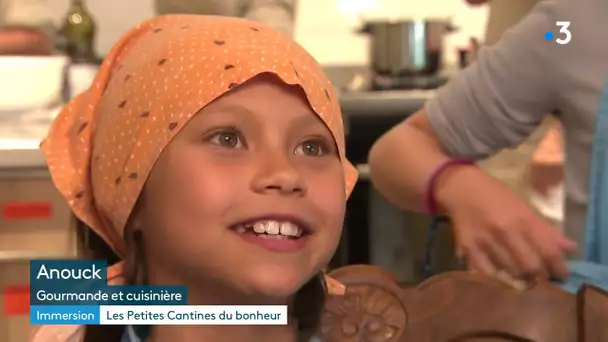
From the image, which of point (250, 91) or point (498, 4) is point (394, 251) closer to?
point (498, 4)

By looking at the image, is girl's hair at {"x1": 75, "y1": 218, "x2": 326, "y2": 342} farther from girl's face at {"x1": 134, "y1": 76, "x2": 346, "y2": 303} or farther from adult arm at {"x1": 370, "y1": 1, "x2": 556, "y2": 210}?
adult arm at {"x1": 370, "y1": 1, "x2": 556, "y2": 210}

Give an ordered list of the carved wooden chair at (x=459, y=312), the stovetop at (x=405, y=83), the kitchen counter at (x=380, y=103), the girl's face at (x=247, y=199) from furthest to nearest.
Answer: the stovetop at (x=405, y=83) → the kitchen counter at (x=380, y=103) → the carved wooden chair at (x=459, y=312) → the girl's face at (x=247, y=199)

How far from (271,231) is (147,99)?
14 cm

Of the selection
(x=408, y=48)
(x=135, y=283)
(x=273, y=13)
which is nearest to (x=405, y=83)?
(x=408, y=48)

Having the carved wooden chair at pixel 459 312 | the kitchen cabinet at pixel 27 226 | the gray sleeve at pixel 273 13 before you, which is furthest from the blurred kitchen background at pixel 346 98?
the carved wooden chair at pixel 459 312

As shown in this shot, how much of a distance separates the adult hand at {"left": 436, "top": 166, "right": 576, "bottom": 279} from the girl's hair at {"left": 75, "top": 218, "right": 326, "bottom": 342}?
0.15 m

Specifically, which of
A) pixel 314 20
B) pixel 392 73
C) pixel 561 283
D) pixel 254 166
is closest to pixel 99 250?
pixel 254 166

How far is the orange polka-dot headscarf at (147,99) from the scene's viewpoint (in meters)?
0.57

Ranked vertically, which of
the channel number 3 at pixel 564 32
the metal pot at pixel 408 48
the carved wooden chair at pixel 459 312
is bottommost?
the carved wooden chair at pixel 459 312

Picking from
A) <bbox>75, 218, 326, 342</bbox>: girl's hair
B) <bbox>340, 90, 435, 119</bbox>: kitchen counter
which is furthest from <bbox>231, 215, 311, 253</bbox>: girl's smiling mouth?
<bbox>340, 90, 435, 119</bbox>: kitchen counter

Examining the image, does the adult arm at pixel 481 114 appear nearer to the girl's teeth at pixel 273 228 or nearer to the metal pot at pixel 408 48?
the girl's teeth at pixel 273 228

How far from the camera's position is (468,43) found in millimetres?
1812

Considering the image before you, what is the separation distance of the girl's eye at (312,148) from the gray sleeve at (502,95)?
0.75 feet

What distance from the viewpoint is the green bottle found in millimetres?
1507
